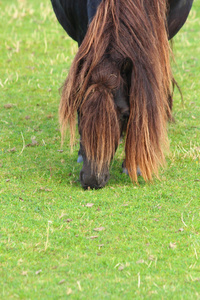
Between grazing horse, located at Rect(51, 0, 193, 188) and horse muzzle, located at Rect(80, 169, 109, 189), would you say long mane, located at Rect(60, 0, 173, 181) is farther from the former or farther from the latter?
horse muzzle, located at Rect(80, 169, 109, 189)

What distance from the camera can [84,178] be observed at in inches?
170

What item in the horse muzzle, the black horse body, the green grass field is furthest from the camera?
the black horse body

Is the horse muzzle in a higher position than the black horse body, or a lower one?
lower

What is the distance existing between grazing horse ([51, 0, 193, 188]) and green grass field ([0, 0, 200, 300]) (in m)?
0.40

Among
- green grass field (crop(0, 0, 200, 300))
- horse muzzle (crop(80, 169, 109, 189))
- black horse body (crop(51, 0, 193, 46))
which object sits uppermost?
black horse body (crop(51, 0, 193, 46))

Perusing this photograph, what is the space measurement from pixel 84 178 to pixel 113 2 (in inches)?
57.3

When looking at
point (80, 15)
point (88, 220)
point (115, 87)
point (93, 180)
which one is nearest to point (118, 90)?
point (115, 87)

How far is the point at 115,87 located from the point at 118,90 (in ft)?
0.19

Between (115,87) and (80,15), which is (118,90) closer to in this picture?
(115,87)

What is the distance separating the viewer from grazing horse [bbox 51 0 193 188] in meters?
3.85

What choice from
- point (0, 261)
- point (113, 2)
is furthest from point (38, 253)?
point (113, 2)

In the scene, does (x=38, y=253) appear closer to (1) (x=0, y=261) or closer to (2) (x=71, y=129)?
(1) (x=0, y=261)

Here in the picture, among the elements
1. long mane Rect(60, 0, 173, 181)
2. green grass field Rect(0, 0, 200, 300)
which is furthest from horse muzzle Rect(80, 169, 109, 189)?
long mane Rect(60, 0, 173, 181)

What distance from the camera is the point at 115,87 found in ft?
12.8
